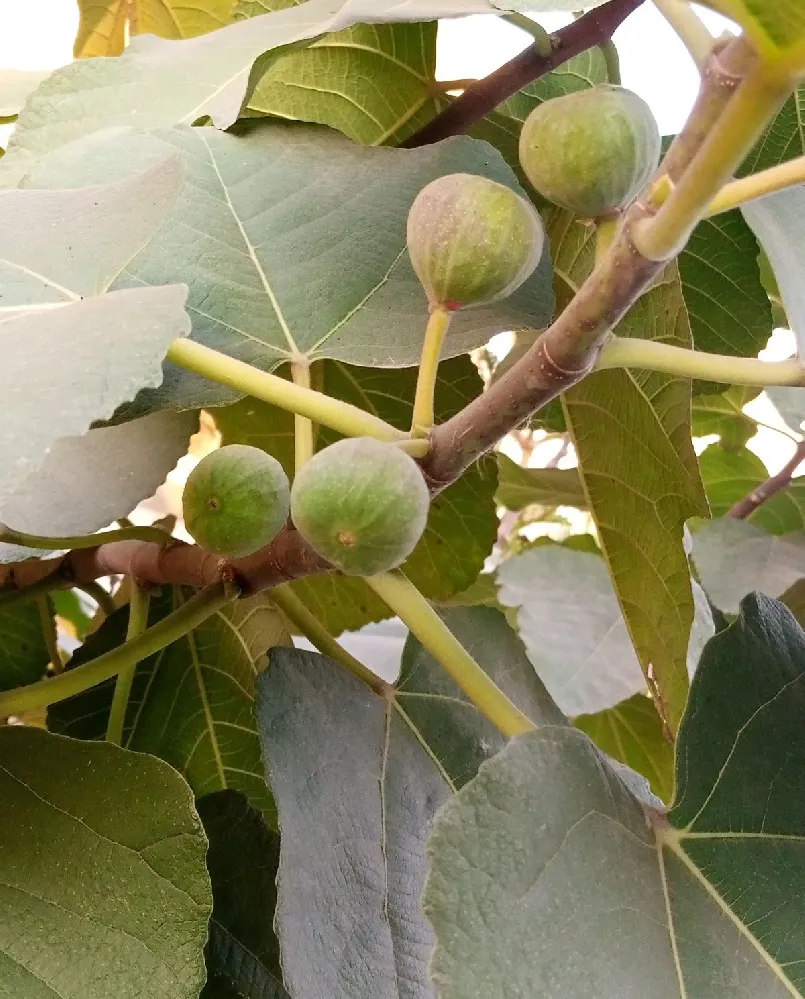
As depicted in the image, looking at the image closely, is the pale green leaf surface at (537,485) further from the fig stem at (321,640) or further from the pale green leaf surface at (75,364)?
the pale green leaf surface at (75,364)

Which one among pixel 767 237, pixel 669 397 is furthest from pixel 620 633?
pixel 767 237

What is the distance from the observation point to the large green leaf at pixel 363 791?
0.38 meters

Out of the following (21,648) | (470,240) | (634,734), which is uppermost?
(470,240)

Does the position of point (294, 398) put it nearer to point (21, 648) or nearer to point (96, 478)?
point (96, 478)

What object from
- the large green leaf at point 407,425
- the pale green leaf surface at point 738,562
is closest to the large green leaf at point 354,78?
the large green leaf at point 407,425

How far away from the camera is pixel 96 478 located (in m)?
0.44

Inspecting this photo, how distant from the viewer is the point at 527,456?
157 centimetres

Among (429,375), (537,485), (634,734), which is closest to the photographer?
(429,375)

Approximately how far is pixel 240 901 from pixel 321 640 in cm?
14

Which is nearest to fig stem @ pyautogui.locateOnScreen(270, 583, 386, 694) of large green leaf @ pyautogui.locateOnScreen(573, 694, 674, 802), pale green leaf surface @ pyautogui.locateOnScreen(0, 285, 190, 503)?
pale green leaf surface @ pyautogui.locateOnScreen(0, 285, 190, 503)

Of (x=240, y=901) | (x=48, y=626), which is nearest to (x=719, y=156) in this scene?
(x=240, y=901)

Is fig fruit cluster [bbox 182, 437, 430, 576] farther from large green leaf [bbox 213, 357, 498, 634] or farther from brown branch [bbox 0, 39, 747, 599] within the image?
large green leaf [bbox 213, 357, 498, 634]

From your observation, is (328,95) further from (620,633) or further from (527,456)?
(527,456)

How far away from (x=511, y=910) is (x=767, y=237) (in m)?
0.31
